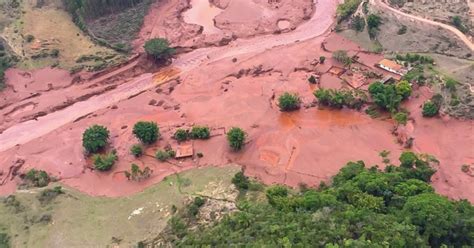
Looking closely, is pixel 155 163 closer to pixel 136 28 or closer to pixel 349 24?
pixel 136 28

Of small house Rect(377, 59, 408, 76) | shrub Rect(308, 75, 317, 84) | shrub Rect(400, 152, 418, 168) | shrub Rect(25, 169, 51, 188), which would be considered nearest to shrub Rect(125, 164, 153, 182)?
shrub Rect(25, 169, 51, 188)

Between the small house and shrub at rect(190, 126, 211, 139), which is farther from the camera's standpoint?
the small house

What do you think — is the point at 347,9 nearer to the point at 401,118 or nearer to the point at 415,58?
the point at 415,58

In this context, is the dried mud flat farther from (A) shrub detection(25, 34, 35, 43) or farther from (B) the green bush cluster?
(A) shrub detection(25, 34, 35, 43)

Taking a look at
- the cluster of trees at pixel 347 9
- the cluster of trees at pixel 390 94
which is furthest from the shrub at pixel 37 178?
the cluster of trees at pixel 347 9

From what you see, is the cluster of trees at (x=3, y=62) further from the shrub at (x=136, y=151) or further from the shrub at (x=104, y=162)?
the shrub at (x=136, y=151)

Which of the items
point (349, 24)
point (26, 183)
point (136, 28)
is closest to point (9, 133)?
point (26, 183)
